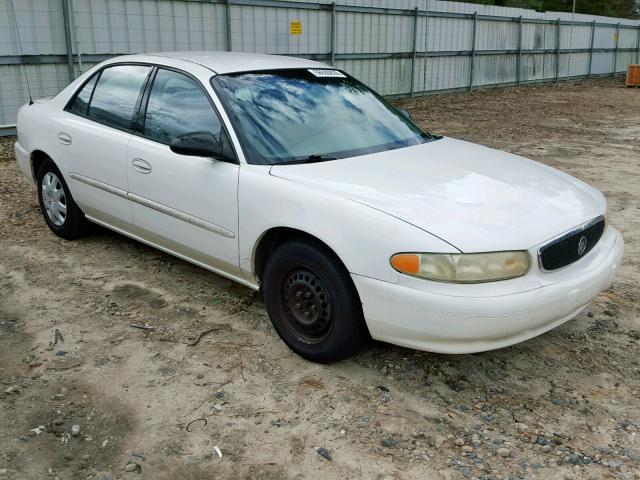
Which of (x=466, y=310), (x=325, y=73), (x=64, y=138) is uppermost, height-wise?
(x=325, y=73)

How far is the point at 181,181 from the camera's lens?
3.98 meters

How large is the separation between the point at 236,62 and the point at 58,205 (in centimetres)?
206

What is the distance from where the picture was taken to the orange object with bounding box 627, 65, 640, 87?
24573 mm

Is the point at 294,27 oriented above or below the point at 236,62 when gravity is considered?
above

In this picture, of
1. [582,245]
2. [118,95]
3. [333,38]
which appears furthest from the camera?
[333,38]

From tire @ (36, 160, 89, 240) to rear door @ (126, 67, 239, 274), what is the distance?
1.02m

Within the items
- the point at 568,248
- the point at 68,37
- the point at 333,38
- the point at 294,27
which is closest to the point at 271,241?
the point at 568,248

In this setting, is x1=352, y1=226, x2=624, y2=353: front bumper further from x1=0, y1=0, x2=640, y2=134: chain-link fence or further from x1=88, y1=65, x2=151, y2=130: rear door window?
x1=0, y1=0, x2=640, y2=134: chain-link fence

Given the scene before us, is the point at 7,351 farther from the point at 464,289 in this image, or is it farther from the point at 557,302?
the point at 557,302

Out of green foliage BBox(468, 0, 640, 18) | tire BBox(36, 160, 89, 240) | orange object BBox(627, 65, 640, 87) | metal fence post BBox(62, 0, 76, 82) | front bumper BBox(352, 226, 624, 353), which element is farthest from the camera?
green foliage BBox(468, 0, 640, 18)

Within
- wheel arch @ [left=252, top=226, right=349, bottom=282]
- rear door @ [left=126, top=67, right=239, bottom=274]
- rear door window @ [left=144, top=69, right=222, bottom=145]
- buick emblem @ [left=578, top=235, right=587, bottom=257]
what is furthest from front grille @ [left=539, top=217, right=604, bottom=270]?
rear door window @ [left=144, top=69, right=222, bottom=145]

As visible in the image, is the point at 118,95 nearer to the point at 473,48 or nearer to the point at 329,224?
the point at 329,224

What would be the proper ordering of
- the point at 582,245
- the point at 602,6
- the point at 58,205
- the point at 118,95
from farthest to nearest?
the point at 602,6, the point at 58,205, the point at 118,95, the point at 582,245

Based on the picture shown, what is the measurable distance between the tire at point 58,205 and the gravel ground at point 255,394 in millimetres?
491
